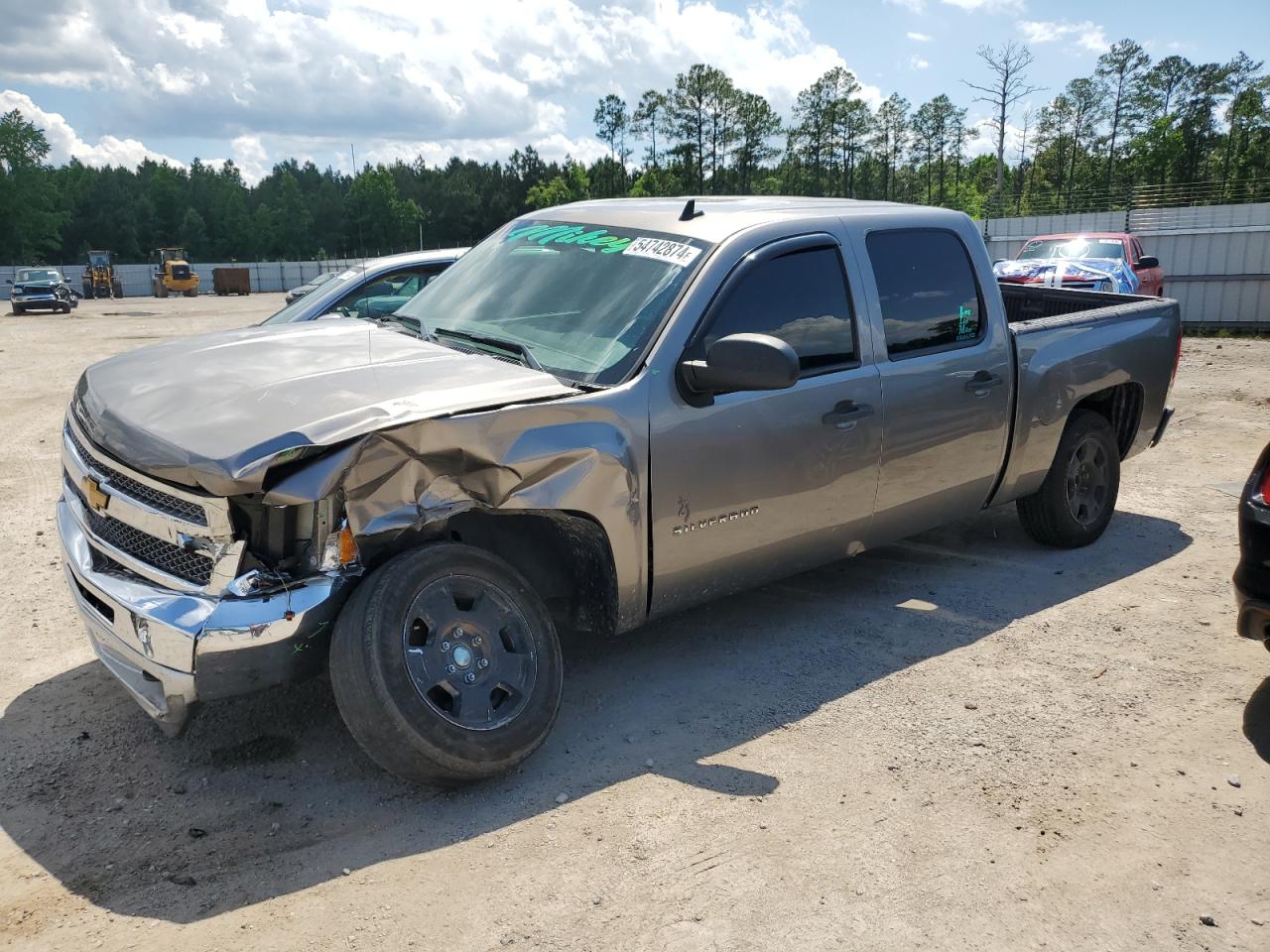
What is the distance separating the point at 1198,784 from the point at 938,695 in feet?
3.21

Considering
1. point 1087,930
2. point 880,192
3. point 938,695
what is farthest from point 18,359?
point 880,192

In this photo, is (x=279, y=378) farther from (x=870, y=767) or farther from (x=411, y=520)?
(x=870, y=767)

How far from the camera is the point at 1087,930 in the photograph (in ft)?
9.29

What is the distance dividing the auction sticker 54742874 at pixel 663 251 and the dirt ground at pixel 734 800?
1743 mm

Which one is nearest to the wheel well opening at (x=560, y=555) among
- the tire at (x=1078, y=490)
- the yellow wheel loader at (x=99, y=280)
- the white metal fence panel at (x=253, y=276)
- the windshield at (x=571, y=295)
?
the windshield at (x=571, y=295)

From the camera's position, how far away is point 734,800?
3436 millimetres

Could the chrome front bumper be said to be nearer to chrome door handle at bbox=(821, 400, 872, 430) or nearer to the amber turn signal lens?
the amber turn signal lens

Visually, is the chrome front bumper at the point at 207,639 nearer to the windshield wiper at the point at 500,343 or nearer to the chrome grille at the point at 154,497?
the chrome grille at the point at 154,497

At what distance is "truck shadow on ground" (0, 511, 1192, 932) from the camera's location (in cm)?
309

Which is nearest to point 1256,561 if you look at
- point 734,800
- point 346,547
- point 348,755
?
point 734,800

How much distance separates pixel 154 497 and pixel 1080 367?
4716mm

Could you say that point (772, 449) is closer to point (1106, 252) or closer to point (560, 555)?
point (560, 555)

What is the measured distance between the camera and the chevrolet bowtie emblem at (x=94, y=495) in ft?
11.4

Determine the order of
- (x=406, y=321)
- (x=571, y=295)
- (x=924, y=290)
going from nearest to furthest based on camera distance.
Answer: (x=571, y=295), (x=406, y=321), (x=924, y=290)
